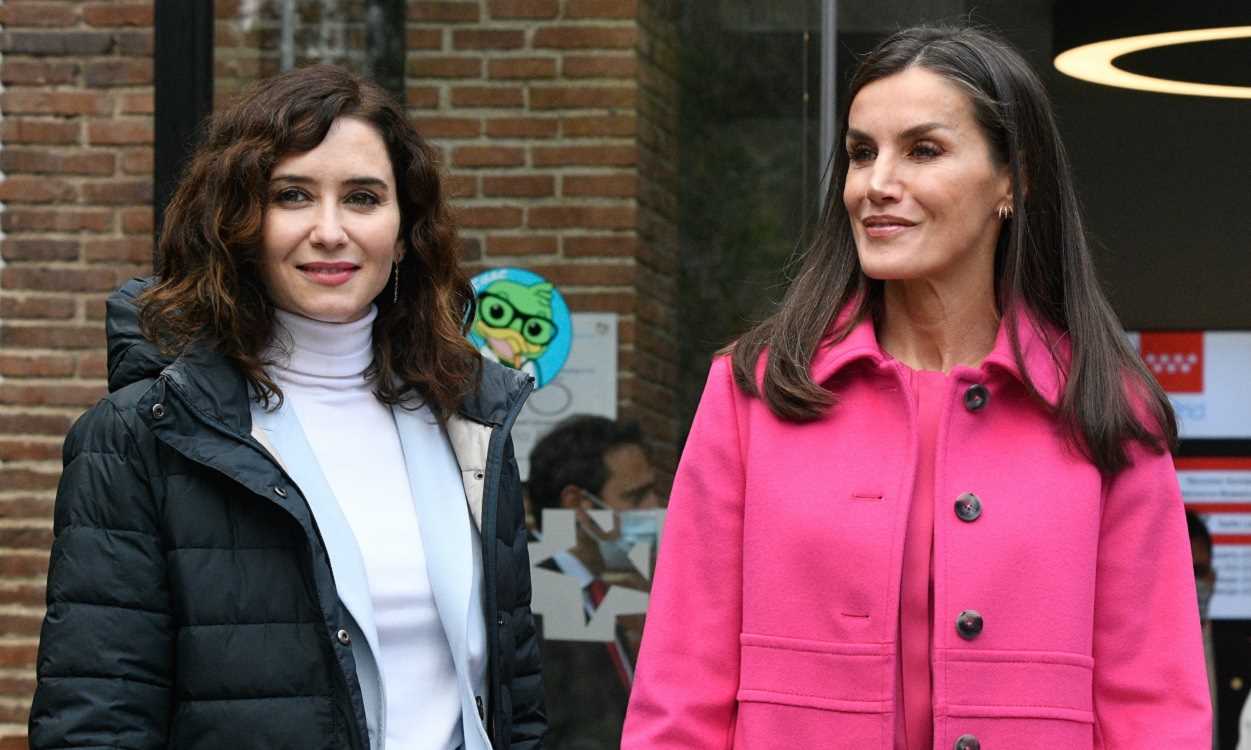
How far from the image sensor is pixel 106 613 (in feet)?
9.50

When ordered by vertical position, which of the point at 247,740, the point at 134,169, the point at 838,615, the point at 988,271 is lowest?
the point at 247,740

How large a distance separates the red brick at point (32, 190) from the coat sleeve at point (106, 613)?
3.04 meters

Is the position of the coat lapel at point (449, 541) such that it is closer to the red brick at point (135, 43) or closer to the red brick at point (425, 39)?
the red brick at point (425, 39)

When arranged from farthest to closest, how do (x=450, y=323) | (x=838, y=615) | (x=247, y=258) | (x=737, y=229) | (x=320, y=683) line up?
(x=737, y=229)
(x=450, y=323)
(x=247, y=258)
(x=320, y=683)
(x=838, y=615)

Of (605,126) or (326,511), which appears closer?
(326,511)

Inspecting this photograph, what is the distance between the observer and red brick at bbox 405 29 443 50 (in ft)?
19.2

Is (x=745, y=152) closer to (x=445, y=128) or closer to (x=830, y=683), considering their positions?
(x=445, y=128)

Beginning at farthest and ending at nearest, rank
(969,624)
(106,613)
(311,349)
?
(311,349), (106,613), (969,624)

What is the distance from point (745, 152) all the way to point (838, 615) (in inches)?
121

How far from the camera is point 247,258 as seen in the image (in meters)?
3.18

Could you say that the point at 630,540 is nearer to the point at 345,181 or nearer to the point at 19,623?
the point at 19,623

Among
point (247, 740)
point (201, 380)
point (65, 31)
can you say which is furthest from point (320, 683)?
point (65, 31)

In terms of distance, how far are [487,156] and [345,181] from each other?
2636 mm

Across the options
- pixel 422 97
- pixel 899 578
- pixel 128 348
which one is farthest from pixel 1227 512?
pixel 128 348
